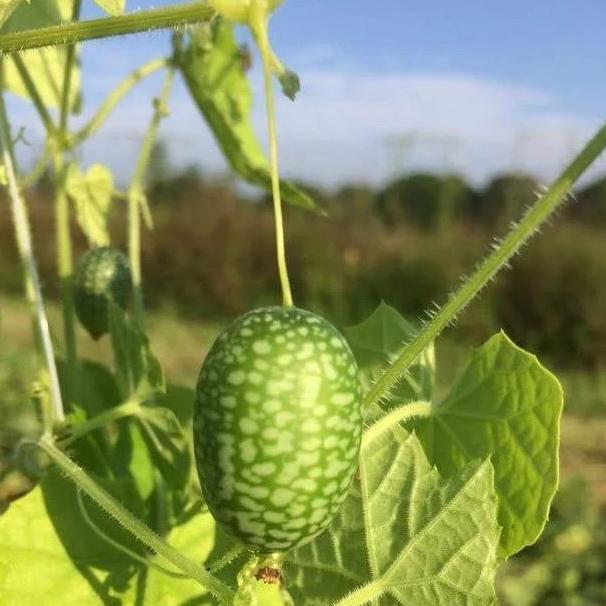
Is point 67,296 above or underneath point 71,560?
above

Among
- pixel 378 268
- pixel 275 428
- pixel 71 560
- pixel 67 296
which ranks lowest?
pixel 378 268

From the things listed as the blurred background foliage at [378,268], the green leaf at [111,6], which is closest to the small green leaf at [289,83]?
the green leaf at [111,6]

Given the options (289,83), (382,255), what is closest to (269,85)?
(289,83)

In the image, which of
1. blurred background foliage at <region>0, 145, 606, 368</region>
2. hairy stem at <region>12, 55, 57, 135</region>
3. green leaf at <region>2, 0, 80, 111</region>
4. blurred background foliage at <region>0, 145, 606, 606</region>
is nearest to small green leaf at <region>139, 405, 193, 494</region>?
hairy stem at <region>12, 55, 57, 135</region>

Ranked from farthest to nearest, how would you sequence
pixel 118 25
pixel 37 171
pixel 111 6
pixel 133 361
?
pixel 37 171 < pixel 133 361 < pixel 111 6 < pixel 118 25

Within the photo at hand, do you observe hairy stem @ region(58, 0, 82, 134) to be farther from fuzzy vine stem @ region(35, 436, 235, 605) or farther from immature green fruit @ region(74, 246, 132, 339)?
fuzzy vine stem @ region(35, 436, 235, 605)

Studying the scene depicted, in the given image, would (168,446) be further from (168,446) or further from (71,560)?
(71,560)

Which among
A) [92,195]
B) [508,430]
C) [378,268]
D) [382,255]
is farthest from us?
[382,255]

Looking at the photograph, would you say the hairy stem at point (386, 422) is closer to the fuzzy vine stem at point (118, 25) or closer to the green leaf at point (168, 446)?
the green leaf at point (168, 446)

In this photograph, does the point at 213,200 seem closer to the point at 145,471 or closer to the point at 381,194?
the point at 381,194
